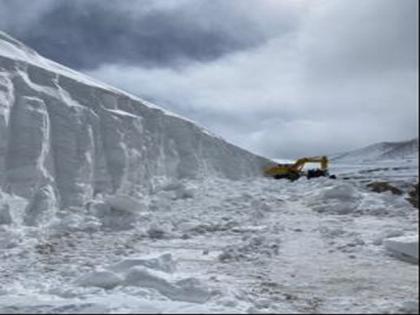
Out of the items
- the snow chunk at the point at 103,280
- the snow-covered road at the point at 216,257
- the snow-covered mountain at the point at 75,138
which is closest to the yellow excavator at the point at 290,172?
the snow-covered mountain at the point at 75,138

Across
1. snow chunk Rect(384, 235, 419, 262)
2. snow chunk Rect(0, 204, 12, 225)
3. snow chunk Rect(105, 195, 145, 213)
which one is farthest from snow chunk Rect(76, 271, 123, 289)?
snow chunk Rect(105, 195, 145, 213)

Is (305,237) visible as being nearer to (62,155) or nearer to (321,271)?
(321,271)

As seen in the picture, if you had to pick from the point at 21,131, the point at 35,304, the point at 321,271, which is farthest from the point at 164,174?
the point at 35,304

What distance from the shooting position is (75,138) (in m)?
19.9

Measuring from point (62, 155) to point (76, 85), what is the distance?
3747 millimetres

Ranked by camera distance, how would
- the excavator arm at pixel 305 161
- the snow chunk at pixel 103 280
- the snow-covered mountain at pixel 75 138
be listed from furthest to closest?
1. the excavator arm at pixel 305 161
2. the snow-covered mountain at pixel 75 138
3. the snow chunk at pixel 103 280

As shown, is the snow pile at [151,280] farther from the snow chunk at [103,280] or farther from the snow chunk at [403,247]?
the snow chunk at [403,247]

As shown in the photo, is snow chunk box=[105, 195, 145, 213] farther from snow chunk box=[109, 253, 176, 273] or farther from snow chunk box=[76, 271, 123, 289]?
snow chunk box=[76, 271, 123, 289]

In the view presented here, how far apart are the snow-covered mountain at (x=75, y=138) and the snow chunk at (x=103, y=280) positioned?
8.91 metres

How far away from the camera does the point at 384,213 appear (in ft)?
53.5

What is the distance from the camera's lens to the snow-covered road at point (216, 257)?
743 cm

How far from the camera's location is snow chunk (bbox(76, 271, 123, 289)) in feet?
26.1

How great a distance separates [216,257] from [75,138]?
974 cm

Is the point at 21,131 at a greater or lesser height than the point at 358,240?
greater
